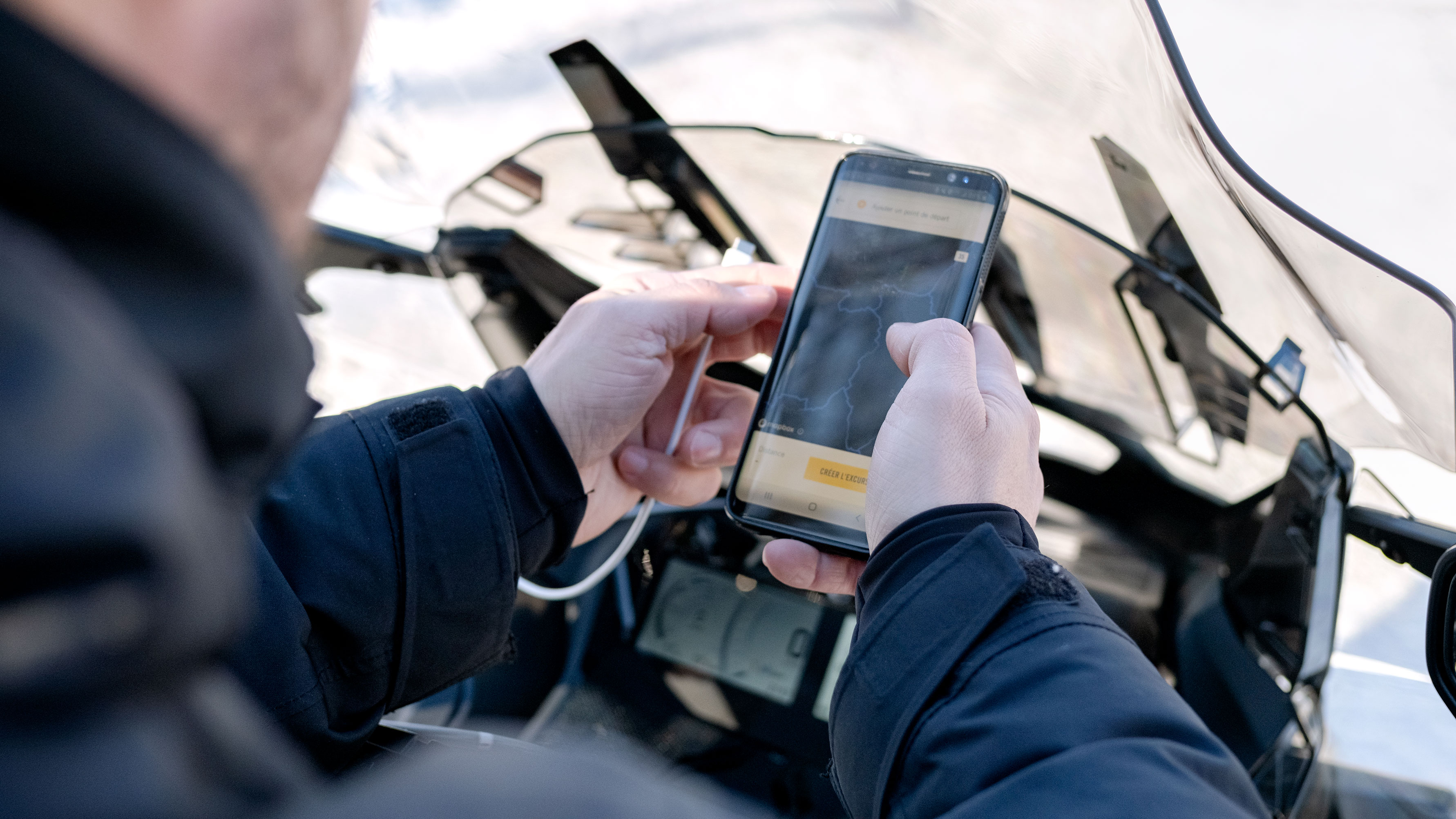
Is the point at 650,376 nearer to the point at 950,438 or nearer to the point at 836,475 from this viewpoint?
the point at 836,475

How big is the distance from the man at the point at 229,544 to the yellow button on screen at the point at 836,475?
0.21 meters

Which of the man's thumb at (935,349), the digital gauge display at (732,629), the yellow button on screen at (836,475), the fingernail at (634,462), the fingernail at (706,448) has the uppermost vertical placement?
the man's thumb at (935,349)

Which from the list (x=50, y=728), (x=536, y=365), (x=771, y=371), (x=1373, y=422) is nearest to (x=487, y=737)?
(x=536, y=365)

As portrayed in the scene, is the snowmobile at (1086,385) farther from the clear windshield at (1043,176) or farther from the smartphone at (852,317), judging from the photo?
the smartphone at (852,317)

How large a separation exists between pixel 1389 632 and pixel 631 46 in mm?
1308

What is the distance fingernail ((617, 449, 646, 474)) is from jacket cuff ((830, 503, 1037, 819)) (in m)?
0.58

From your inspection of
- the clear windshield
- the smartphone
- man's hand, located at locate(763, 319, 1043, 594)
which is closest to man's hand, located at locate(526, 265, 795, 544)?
the smartphone

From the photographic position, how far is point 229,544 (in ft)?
0.99

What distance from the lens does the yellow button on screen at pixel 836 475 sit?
3.31 ft

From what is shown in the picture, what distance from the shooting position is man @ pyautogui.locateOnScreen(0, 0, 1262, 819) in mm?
235

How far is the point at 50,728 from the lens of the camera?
0.24 meters

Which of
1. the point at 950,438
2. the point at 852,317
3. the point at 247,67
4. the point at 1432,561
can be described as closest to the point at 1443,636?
the point at 1432,561

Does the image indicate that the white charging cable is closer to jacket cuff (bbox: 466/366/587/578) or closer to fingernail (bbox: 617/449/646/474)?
fingernail (bbox: 617/449/646/474)

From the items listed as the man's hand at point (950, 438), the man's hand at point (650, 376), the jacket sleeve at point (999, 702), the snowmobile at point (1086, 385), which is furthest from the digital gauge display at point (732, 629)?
the jacket sleeve at point (999, 702)
